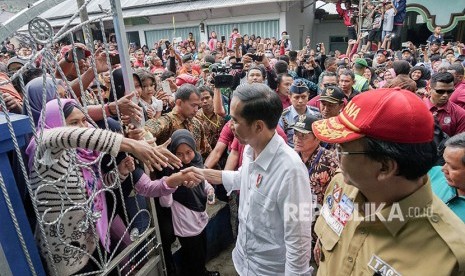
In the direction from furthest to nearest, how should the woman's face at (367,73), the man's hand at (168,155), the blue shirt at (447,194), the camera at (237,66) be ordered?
the woman's face at (367,73) → the camera at (237,66) → the blue shirt at (447,194) → the man's hand at (168,155)

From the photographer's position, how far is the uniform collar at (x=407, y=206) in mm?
1125

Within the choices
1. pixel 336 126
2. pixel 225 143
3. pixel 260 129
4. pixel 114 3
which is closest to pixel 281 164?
pixel 260 129

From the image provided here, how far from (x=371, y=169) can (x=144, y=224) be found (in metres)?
1.66

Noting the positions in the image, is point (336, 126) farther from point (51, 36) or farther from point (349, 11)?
point (349, 11)

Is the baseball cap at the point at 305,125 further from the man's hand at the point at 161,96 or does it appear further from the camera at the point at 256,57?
the camera at the point at 256,57

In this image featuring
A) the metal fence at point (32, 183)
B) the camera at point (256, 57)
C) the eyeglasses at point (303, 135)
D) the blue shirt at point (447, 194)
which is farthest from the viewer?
the camera at point (256, 57)

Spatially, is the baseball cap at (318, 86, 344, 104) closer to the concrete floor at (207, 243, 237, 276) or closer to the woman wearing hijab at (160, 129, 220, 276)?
the woman wearing hijab at (160, 129, 220, 276)

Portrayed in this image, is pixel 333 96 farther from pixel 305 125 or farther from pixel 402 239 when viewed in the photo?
pixel 402 239

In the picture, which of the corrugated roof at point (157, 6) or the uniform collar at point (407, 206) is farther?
the corrugated roof at point (157, 6)

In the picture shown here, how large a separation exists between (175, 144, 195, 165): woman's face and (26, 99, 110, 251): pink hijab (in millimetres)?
708

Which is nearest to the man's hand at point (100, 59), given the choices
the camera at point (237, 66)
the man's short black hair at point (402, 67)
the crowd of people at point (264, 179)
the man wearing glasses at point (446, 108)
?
the crowd of people at point (264, 179)

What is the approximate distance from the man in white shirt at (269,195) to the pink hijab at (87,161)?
83 cm

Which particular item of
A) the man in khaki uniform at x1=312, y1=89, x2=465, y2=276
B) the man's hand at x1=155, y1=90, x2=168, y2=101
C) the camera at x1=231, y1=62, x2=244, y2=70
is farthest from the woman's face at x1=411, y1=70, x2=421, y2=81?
the man in khaki uniform at x1=312, y1=89, x2=465, y2=276

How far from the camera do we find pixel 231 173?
2.15 m
